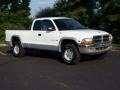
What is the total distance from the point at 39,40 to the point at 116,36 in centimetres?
979

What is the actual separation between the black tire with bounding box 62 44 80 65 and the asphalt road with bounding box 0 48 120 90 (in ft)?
0.74

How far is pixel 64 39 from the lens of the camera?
13.0 meters

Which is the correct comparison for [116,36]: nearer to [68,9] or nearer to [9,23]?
[68,9]

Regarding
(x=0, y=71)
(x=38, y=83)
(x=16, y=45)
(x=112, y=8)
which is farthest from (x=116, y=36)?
(x=38, y=83)

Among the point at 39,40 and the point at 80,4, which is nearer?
the point at 39,40

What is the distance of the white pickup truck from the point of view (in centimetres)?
1238

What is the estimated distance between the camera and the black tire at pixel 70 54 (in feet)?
41.3

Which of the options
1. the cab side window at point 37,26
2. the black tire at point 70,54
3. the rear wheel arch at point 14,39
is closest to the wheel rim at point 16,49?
the rear wheel arch at point 14,39

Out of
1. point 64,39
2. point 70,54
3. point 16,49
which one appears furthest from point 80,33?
point 16,49

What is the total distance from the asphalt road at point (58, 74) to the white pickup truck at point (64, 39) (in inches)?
21.9

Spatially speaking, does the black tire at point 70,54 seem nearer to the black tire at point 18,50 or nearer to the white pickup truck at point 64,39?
the white pickup truck at point 64,39

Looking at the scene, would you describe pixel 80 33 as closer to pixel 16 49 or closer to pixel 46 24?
pixel 46 24

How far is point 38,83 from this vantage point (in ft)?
31.6

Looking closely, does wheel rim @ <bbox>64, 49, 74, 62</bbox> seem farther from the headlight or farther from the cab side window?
the cab side window
